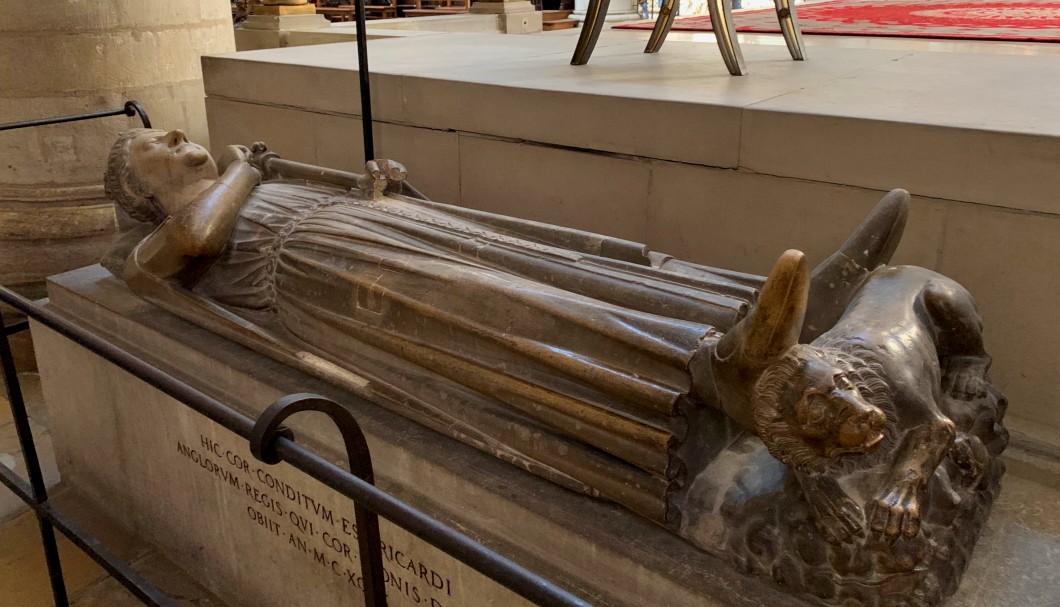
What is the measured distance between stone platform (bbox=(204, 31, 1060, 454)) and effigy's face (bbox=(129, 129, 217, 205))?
0.88m

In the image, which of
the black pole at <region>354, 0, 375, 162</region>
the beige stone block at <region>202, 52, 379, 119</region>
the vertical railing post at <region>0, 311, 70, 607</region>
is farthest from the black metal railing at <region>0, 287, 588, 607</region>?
the beige stone block at <region>202, 52, 379, 119</region>

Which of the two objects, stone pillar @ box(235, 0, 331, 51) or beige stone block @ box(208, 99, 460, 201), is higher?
stone pillar @ box(235, 0, 331, 51)

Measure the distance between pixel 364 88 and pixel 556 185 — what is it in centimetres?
81

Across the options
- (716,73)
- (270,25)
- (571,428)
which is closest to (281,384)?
(571,428)

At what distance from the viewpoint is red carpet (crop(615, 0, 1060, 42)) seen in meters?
4.62

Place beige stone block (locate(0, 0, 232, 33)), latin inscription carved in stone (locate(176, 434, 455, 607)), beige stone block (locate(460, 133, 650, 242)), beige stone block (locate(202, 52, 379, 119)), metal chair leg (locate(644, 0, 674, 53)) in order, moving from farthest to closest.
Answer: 1. beige stone block (locate(0, 0, 232, 33))
2. metal chair leg (locate(644, 0, 674, 53))
3. beige stone block (locate(202, 52, 379, 119))
4. beige stone block (locate(460, 133, 650, 242))
5. latin inscription carved in stone (locate(176, 434, 455, 607))

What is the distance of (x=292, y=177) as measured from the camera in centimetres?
275

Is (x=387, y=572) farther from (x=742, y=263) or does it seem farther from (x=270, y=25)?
(x=270, y=25)

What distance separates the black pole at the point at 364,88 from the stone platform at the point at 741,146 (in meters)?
0.13

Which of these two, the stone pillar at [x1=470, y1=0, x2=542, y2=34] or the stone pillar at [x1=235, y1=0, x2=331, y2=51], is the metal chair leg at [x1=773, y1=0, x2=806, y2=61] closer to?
the stone pillar at [x1=235, y1=0, x2=331, y2=51]

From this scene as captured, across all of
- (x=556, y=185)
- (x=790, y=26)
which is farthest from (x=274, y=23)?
(x=556, y=185)

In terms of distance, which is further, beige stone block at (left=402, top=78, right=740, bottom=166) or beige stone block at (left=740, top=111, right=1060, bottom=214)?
beige stone block at (left=402, top=78, right=740, bottom=166)

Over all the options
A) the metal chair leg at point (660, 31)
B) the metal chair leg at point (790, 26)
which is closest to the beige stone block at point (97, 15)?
the metal chair leg at point (660, 31)

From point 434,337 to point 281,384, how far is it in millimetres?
545
